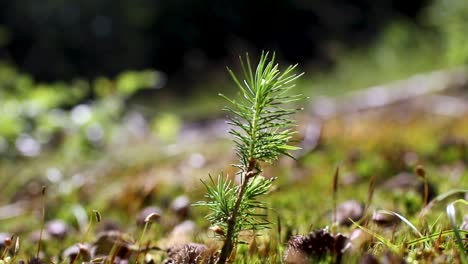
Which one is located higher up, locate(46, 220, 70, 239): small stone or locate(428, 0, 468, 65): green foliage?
locate(428, 0, 468, 65): green foliage

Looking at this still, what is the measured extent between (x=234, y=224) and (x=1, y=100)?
106 inches

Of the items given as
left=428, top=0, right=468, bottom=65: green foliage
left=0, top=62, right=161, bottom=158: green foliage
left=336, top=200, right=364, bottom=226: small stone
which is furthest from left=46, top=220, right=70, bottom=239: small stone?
left=428, top=0, right=468, bottom=65: green foliage

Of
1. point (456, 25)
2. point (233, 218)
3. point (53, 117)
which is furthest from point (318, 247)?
point (456, 25)

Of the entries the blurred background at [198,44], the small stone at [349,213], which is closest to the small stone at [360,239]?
the small stone at [349,213]

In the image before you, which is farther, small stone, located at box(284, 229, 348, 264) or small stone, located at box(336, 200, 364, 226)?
small stone, located at box(336, 200, 364, 226)

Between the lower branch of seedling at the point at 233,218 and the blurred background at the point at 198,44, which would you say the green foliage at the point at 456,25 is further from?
the lower branch of seedling at the point at 233,218

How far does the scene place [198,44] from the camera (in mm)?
15984

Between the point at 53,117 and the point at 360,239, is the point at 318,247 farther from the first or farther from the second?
the point at 53,117

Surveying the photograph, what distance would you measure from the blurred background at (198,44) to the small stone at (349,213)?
29.5ft

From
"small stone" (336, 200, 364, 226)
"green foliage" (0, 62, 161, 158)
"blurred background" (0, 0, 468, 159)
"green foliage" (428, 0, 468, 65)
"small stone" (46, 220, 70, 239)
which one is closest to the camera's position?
"small stone" (336, 200, 364, 226)

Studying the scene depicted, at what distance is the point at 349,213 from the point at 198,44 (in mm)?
14590

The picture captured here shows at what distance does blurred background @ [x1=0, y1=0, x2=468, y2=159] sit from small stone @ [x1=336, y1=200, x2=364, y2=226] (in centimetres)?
900

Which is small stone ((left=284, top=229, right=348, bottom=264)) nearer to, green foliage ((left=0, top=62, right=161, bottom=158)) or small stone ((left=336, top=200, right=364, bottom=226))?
small stone ((left=336, top=200, right=364, bottom=226))

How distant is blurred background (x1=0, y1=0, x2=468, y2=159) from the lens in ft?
44.0
